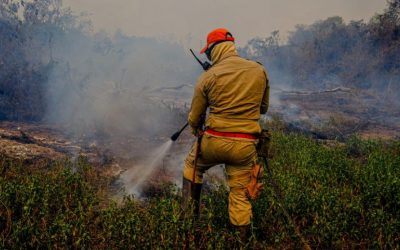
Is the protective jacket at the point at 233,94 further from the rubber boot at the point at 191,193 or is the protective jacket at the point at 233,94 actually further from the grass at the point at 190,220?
the grass at the point at 190,220

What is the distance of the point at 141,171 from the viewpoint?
6176mm

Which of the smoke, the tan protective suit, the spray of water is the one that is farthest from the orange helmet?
the smoke

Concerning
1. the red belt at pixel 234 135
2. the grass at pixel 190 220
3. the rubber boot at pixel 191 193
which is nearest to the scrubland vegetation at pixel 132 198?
the grass at pixel 190 220

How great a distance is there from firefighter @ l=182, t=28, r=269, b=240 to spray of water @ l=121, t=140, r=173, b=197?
2.07 metres

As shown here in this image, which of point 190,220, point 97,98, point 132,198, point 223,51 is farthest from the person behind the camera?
point 97,98

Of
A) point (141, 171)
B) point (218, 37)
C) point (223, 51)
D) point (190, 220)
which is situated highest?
point (218, 37)

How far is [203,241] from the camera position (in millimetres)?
3240

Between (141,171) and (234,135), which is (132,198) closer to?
(141,171)

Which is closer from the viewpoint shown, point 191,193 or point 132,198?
point 191,193

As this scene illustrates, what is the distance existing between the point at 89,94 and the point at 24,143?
11.8 feet

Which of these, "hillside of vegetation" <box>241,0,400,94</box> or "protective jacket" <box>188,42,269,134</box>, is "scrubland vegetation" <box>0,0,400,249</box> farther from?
"protective jacket" <box>188,42,269,134</box>

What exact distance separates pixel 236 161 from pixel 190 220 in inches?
27.1

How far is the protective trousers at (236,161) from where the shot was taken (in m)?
3.28

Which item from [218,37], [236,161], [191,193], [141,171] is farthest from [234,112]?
[141,171]
